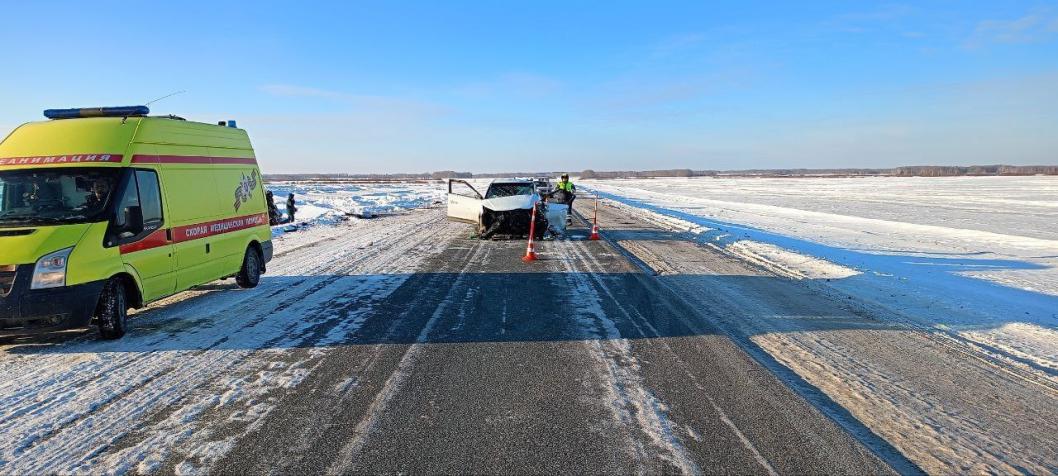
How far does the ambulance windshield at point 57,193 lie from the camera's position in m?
6.19

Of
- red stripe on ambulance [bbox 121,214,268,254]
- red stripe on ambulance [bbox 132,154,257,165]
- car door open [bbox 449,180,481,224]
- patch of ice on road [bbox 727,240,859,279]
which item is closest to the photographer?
red stripe on ambulance [bbox 121,214,268,254]

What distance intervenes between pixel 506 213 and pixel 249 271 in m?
7.79

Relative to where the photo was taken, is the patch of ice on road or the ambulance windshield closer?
the ambulance windshield

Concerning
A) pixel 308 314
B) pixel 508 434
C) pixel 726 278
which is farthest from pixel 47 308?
pixel 726 278

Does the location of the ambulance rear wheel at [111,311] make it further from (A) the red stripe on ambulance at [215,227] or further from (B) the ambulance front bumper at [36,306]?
(A) the red stripe on ambulance at [215,227]

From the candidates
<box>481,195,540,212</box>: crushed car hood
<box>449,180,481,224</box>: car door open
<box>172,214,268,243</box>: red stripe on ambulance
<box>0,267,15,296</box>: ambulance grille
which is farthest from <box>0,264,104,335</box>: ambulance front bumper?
<box>449,180,481,224</box>: car door open

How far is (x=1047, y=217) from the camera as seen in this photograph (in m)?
29.3

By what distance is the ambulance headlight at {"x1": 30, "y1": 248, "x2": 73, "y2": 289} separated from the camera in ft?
18.3

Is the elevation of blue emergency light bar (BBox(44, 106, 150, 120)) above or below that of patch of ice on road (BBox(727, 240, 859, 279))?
above

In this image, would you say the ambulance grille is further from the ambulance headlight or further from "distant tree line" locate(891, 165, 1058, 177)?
"distant tree line" locate(891, 165, 1058, 177)

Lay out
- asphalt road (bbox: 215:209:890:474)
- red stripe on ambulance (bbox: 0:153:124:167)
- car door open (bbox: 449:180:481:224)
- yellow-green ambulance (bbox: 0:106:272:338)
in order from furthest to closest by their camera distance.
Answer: car door open (bbox: 449:180:481:224), red stripe on ambulance (bbox: 0:153:124:167), yellow-green ambulance (bbox: 0:106:272:338), asphalt road (bbox: 215:209:890:474)

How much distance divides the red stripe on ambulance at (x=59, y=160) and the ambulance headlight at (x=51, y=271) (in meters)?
1.32

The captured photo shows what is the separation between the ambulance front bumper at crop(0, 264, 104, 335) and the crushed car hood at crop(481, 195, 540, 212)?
10849mm

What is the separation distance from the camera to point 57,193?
20.9 feet
